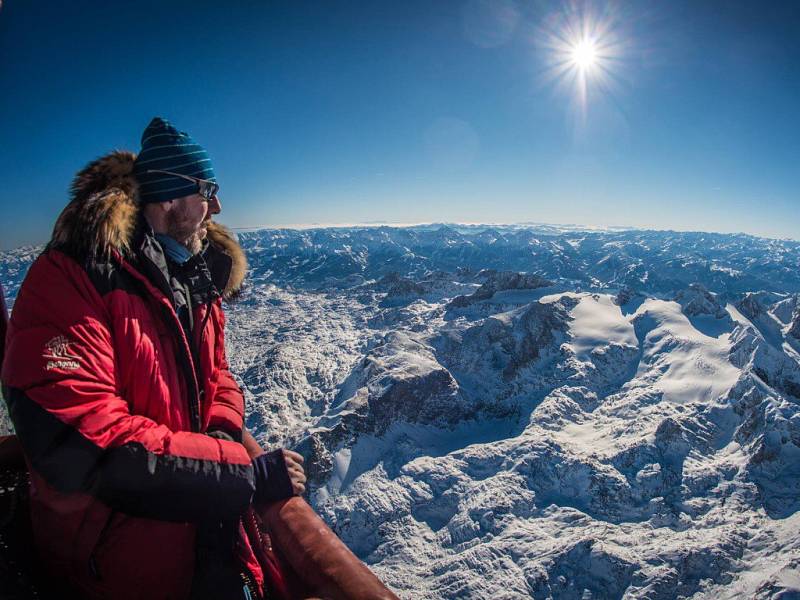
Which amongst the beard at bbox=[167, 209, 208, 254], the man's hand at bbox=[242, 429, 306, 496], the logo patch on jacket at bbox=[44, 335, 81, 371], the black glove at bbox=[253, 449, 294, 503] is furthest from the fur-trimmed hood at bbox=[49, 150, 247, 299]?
the man's hand at bbox=[242, 429, 306, 496]

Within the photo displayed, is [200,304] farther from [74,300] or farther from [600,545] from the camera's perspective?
[600,545]

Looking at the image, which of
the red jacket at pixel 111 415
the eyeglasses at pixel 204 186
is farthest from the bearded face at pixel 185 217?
the red jacket at pixel 111 415

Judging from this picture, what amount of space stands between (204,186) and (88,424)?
2813 mm

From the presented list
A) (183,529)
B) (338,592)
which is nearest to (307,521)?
(338,592)

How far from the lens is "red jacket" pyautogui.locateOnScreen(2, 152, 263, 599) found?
2721mm

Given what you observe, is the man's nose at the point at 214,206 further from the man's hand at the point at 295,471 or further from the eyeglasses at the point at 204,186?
the man's hand at the point at 295,471

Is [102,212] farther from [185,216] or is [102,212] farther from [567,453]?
[567,453]

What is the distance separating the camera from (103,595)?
10.3 feet

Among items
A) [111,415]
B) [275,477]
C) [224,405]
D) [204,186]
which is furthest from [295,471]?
[204,186]

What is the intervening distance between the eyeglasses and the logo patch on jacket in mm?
2146

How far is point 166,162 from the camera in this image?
431 cm

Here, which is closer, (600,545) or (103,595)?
(103,595)

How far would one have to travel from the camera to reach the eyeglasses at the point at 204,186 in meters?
4.28

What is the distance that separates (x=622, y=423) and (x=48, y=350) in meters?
168
